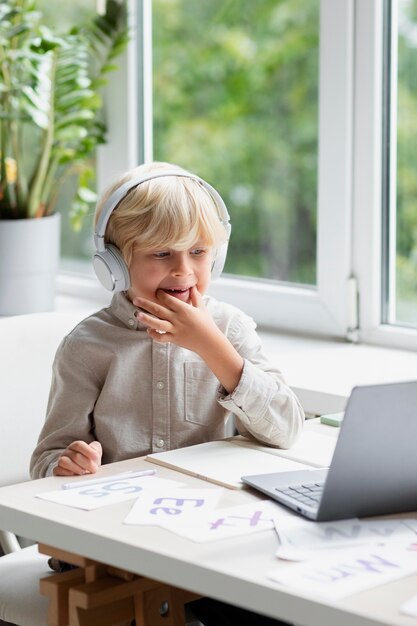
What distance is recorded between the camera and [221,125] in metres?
2.65

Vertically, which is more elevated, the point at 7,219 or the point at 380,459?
the point at 7,219

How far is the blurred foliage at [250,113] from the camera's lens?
8.07ft

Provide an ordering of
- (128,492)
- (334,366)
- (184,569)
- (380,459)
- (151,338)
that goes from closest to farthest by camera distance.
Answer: (184,569), (380,459), (128,492), (151,338), (334,366)

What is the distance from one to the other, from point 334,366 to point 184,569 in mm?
1102

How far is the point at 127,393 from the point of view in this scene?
1715 mm

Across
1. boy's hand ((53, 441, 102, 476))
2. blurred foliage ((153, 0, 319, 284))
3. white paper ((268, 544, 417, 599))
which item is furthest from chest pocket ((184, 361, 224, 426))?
blurred foliage ((153, 0, 319, 284))

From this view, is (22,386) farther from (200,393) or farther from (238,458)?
(238,458)

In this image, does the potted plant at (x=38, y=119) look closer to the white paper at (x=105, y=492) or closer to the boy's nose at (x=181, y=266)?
the boy's nose at (x=181, y=266)

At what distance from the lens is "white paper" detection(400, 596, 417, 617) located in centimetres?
102

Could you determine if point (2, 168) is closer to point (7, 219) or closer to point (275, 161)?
point (7, 219)

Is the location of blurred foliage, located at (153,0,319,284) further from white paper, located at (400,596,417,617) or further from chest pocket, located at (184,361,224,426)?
white paper, located at (400,596,417,617)

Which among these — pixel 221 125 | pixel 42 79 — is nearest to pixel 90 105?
pixel 42 79

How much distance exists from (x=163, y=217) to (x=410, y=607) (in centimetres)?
78

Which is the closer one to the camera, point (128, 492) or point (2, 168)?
point (128, 492)
